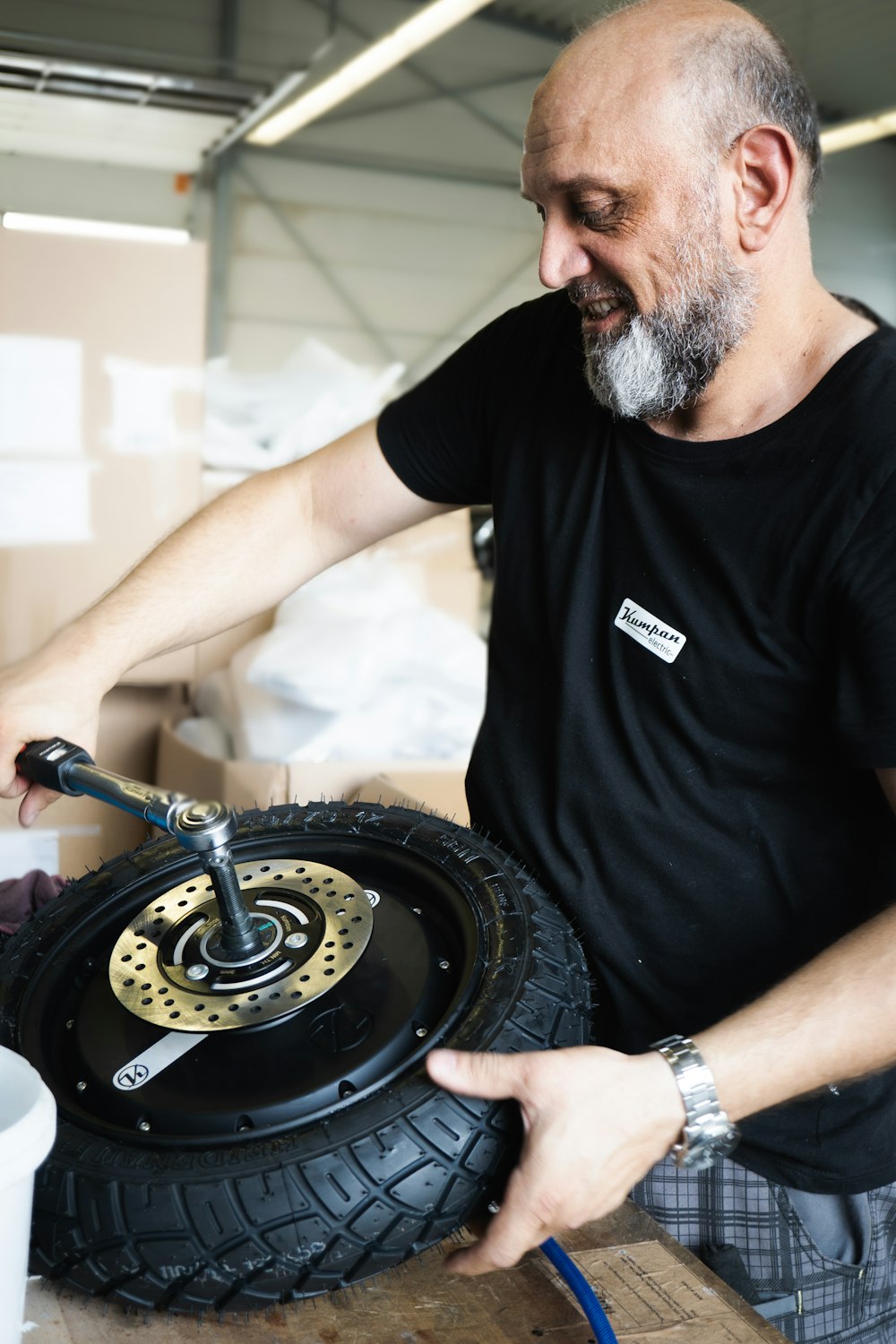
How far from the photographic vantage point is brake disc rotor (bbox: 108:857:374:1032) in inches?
32.9

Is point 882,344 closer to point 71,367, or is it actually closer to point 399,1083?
point 399,1083

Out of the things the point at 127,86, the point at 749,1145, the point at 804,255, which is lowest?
the point at 749,1145

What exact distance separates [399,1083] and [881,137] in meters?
7.51

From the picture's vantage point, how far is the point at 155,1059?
818 mm

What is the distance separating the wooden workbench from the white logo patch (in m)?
0.49

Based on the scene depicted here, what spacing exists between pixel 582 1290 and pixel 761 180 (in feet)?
2.94

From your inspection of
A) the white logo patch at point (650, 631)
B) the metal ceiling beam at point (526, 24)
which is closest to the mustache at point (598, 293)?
the white logo patch at point (650, 631)

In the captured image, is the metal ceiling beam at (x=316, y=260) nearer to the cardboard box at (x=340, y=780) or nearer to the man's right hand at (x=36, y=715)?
the cardboard box at (x=340, y=780)

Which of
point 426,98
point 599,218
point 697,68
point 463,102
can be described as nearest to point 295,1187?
point 599,218

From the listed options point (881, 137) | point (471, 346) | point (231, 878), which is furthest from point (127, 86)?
point (881, 137)

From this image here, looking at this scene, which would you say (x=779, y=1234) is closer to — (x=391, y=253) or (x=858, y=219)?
(x=391, y=253)

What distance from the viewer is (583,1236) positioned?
920 mm

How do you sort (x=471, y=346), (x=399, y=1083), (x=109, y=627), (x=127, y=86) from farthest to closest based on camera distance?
(x=127, y=86) < (x=471, y=346) < (x=109, y=627) < (x=399, y=1083)

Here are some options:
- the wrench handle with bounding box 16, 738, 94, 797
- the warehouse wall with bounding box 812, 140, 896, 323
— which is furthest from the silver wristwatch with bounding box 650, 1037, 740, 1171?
the warehouse wall with bounding box 812, 140, 896, 323
